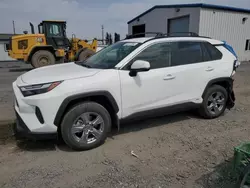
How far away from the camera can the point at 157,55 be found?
151 inches

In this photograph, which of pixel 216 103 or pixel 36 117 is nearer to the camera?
pixel 36 117

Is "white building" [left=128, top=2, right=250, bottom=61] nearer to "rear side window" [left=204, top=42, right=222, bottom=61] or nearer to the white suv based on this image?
"rear side window" [left=204, top=42, right=222, bottom=61]

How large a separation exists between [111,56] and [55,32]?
32.6ft

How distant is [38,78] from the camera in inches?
124

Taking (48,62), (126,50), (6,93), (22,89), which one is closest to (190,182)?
(126,50)

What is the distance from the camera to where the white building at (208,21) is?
15.4m

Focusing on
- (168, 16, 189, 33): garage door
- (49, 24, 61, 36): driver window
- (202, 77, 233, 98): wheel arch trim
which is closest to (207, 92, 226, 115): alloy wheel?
(202, 77, 233, 98): wheel arch trim

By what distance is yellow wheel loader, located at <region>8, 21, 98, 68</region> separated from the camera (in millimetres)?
12031

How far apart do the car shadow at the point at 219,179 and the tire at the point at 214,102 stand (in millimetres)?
1746

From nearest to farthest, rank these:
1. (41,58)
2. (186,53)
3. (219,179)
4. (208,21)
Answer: (219,179) < (186,53) < (41,58) < (208,21)

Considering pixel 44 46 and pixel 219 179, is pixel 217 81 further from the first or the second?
pixel 44 46

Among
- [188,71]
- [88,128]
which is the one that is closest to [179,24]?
[188,71]

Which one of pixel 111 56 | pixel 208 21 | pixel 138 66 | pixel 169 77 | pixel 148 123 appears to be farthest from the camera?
pixel 208 21

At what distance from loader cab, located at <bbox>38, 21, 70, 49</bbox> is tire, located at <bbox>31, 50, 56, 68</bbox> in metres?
0.70
